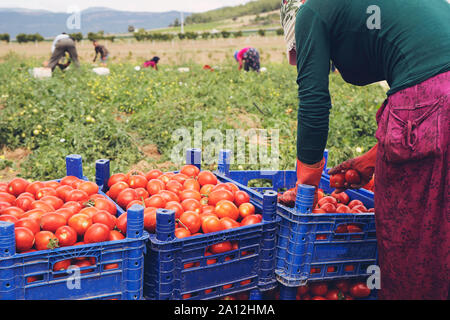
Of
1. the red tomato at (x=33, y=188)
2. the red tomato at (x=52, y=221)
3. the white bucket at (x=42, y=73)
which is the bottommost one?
the red tomato at (x=52, y=221)

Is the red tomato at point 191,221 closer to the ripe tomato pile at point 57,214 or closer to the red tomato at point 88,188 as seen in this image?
the ripe tomato pile at point 57,214

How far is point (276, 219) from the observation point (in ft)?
7.31

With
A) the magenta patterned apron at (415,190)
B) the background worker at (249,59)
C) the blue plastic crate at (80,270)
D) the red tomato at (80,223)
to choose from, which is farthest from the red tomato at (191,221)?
the background worker at (249,59)

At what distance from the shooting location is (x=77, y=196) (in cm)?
233

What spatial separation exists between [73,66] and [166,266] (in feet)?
32.7

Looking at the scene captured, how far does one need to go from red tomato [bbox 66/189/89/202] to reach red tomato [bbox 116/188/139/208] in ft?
0.59

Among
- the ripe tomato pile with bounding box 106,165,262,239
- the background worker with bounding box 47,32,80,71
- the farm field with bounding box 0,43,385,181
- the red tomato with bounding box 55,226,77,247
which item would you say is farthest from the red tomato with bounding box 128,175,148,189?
the background worker with bounding box 47,32,80,71

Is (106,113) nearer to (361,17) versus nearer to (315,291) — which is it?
(315,291)

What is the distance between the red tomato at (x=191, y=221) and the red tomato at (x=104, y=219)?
14.0 inches

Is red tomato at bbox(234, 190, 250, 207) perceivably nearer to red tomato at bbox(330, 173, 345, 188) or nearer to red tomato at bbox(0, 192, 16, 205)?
red tomato at bbox(330, 173, 345, 188)

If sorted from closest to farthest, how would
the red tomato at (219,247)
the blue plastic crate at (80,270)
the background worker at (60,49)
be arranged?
1. the blue plastic crate at (80,270)
2. the red tomato at (219,247)
3. the background worker at (60,49)

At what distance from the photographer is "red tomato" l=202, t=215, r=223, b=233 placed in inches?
85.5

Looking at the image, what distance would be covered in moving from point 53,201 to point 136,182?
0.55 m

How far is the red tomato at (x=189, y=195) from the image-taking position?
8.39 ft
